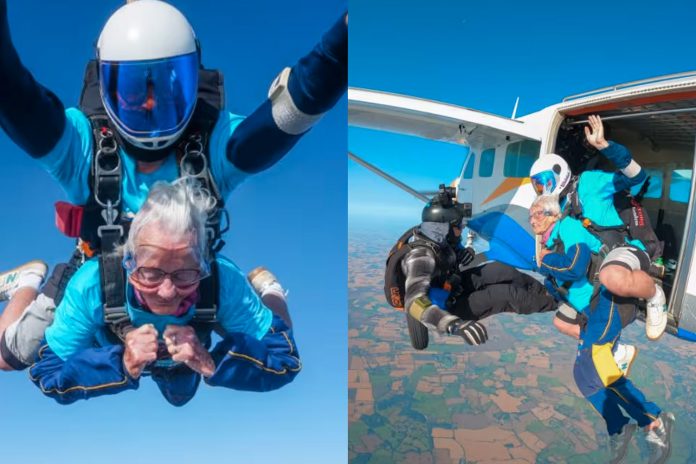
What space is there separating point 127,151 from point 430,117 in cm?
132

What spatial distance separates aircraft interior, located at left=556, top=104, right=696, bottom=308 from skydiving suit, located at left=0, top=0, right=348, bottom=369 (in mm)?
1214

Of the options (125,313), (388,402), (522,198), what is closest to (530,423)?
(388,402)

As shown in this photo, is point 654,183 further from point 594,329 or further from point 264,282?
point 264,282

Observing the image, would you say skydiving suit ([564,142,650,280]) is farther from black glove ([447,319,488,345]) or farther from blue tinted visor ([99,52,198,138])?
blue tinted visor ([99,52,198,138])

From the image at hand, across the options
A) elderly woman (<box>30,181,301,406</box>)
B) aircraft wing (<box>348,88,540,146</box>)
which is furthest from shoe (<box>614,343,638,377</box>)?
elderly woman (<box>30,181,301,406</box>)

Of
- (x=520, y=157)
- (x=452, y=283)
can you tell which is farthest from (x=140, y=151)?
→ (x=520, y=157)

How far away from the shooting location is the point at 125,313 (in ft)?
3.38

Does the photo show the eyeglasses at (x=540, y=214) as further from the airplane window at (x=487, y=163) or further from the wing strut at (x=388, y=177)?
the wing strut at (x=388, y=177)

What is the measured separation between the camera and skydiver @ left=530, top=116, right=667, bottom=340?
4.57 feet

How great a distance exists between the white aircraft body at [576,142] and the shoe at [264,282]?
889 mm

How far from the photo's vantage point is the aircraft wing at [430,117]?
186 cm

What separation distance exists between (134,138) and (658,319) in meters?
1.71

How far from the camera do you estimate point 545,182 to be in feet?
5.11

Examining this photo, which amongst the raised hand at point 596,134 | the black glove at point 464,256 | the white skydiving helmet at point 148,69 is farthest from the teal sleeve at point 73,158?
the raised hand at point 596,134
